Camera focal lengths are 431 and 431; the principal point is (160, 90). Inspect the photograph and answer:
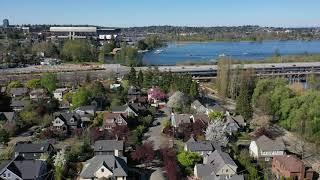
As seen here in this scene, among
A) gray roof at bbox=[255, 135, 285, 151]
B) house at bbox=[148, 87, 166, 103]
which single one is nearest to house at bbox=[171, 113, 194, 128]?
gray roof at bbox=[255, 135, 285, 151]

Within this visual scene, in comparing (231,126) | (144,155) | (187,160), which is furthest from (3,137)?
(231,126)

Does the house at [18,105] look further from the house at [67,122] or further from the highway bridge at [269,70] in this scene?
the highway bridge at [269,70]

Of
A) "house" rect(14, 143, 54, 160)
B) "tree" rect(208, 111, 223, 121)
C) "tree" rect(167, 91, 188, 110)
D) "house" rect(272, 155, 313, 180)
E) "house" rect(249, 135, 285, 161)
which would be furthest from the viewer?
"tree" rect(167, 91, 188, 110)

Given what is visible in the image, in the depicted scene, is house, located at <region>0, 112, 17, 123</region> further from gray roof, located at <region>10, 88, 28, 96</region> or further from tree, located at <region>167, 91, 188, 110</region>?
tree, located at <region>167, 91, 188, 110</region>

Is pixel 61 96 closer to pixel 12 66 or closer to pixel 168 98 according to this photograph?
pixel 168 98

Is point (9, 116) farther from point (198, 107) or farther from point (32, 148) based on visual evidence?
point (198, 107)

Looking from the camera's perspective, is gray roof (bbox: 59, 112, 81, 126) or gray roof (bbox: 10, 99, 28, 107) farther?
gray roof (bbox: 10, 99, 28, 107)
